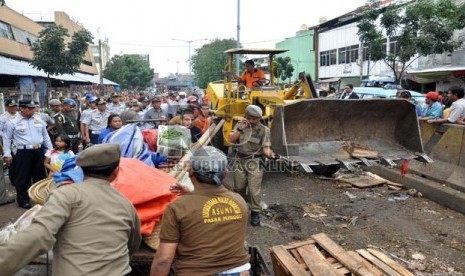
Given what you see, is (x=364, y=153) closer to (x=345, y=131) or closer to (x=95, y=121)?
(x=345, y=131)

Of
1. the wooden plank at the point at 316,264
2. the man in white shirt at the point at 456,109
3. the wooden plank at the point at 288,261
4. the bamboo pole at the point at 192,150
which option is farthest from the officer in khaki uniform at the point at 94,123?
the man in white shirt at the point at 456,109

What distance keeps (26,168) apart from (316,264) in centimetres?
468

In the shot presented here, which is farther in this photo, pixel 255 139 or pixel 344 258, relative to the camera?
pixel 255 139

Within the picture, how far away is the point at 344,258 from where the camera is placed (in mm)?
3535

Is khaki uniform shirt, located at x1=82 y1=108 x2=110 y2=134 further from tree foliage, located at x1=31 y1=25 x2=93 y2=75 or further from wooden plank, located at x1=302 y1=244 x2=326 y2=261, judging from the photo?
tree foliage, located at x1=31 y1=25 x2=93 y2=75

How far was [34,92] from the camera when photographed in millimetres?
19047

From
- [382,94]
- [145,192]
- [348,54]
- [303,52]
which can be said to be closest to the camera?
[145,192]

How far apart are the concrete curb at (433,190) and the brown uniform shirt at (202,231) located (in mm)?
4729

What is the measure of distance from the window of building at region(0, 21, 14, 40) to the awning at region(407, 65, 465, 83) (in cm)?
2387

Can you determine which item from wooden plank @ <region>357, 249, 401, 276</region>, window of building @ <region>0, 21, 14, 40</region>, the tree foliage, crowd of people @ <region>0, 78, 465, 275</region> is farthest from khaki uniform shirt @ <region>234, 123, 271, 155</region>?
window of building @ <region>0, 21, 14, 40</region>

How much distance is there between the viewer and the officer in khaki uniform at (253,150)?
540 cm

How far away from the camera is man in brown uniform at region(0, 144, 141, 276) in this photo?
177cm

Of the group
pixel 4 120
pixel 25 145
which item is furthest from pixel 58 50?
pixel 25 145

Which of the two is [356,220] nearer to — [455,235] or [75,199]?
[455,235]
